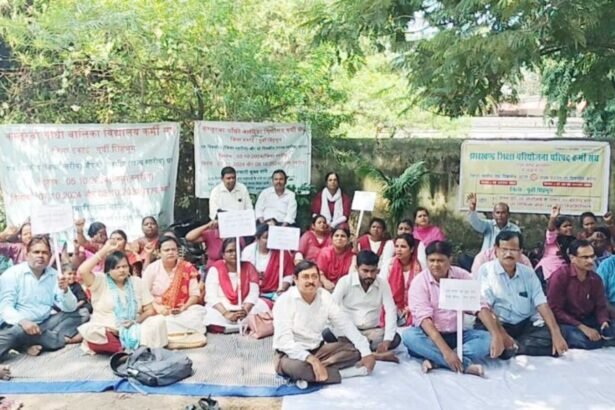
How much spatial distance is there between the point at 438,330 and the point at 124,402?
2150mm

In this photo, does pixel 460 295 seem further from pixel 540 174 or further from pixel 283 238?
pixel 540 174

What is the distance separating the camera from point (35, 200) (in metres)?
6.93

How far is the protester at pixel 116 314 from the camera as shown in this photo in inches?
179

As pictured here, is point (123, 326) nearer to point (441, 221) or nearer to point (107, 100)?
point (107, 100)

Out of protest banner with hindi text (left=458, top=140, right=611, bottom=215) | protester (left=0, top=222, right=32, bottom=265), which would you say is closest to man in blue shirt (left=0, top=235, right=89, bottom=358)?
protester (left=0, top=222, right=32, bottom=265)

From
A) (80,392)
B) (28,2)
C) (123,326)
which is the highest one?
(28,2)

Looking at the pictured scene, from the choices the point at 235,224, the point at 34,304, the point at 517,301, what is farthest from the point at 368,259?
the point at 34,304

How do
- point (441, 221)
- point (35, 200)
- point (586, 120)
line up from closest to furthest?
point (35, 200) → point (441, 221) → point (586, 120)

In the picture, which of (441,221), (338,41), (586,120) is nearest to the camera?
(338,41)

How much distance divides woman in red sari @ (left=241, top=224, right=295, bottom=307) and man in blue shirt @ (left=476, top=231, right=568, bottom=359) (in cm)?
179

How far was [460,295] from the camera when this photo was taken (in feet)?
13.6

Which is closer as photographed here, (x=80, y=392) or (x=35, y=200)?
(x=80, y=392)

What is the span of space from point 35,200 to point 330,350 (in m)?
4.31

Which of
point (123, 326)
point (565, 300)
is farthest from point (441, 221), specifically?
point (123, 326)
